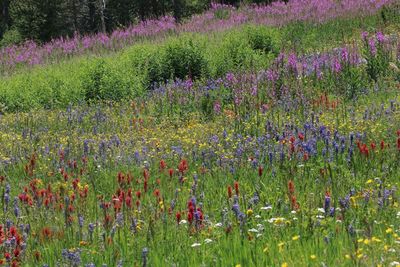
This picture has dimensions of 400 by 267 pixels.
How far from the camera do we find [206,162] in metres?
6.14

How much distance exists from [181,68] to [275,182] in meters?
8.44

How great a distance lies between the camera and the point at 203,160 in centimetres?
633

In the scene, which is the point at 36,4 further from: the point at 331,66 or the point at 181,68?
the point at 331,66

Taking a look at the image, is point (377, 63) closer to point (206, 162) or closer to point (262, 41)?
point (206, 162)

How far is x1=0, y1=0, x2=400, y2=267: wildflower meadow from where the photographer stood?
3977 millimetres

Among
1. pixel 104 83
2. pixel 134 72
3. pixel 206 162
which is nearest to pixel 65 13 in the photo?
pixel 134 72

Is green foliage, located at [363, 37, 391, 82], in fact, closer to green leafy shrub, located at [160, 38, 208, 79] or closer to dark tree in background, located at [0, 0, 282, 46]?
green leafy shrub, located at [160, 38, 208, 79]

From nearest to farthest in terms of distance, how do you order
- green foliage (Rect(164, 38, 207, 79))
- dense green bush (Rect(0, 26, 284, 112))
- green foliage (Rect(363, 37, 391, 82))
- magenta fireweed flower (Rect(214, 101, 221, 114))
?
magenta fireweed flower (Rect(214, 101, 221, 114)), green foliage (Rect(363, 37, 391, 82)), dense green bush (Rect(0, 26, 284, 112)), green foliage (Rect(164, 38, 207, 79))

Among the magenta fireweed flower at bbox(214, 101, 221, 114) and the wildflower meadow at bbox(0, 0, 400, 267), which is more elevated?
the wildflower meadow at bbox(0, 0, 400, 267)

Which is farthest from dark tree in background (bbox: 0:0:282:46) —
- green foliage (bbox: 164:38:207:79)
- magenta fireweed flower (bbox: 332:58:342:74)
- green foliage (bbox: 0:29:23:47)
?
magenta fireweed flower (bbox: 332:58:342:74)

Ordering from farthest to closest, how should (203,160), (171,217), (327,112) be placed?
(327,112), (203,160), (171,217)

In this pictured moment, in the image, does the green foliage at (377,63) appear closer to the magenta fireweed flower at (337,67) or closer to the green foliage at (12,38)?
the magenta fireweed flower at (337,67)

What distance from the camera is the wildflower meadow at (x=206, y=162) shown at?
13.0 ft

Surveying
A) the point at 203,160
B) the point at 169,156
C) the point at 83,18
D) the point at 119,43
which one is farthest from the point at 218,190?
the point at 83,18
